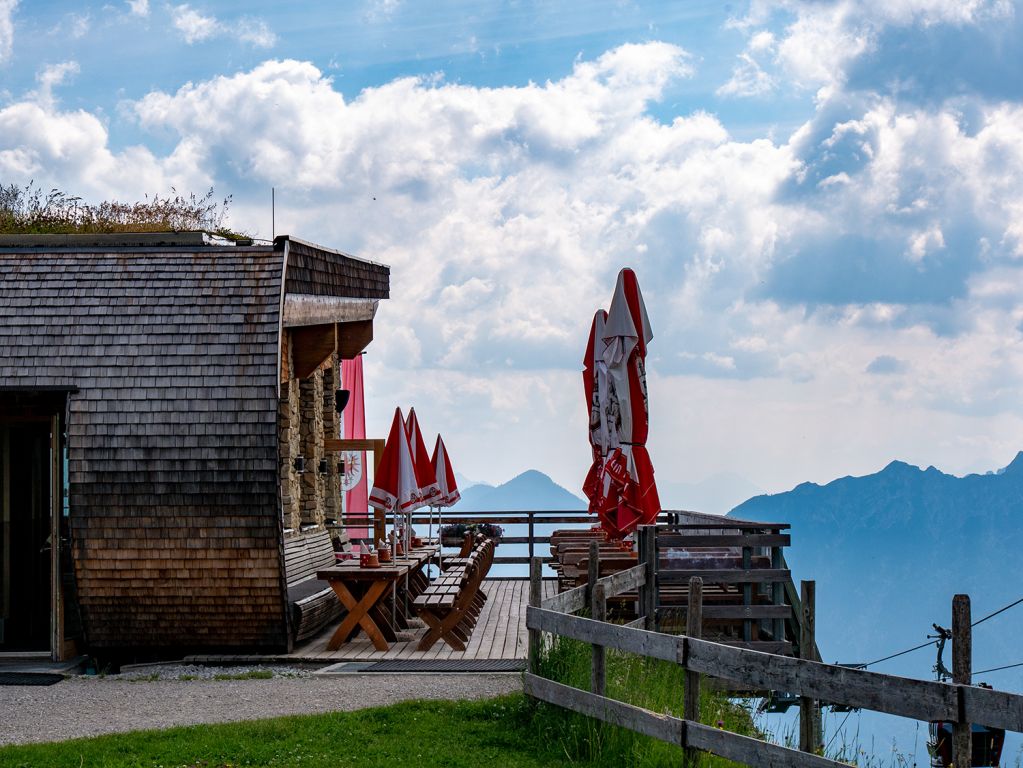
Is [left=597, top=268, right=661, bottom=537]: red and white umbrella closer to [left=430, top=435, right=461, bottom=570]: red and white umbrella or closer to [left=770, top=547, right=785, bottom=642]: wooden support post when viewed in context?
[left=770, top=547, right=785, bottom=642]: wooden support post

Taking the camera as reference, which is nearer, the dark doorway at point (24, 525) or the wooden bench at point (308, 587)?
the wooden bench at point (308, 587)

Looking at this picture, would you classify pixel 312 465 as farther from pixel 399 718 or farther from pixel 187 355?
pixel 399 718

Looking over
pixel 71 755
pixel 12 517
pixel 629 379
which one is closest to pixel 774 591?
pixel 629 379

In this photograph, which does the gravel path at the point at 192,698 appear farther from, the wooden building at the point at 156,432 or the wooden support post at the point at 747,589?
the wooden support post at the point at 747,589

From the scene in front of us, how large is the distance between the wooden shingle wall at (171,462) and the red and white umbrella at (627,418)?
2868 mm

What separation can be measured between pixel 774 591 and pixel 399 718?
4430 mm

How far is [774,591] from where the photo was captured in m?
10.8

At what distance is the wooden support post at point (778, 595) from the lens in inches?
423

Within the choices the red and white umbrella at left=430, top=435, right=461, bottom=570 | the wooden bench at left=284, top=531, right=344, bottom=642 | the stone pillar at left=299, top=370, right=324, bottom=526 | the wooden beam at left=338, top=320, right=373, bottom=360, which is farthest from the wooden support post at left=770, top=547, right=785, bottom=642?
the wooden beam at left=338, top=320, right=373, bottom=360

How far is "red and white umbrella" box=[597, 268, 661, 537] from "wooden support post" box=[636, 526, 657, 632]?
0.57 feet

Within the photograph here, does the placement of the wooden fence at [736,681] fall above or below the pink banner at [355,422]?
below

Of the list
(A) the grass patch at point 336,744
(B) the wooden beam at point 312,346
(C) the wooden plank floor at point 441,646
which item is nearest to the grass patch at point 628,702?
(A) the grass patch at point 336,744

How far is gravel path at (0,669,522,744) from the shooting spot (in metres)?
8.09

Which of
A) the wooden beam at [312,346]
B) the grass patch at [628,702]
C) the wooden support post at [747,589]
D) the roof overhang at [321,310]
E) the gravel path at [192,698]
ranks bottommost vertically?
the gravel path at [192,698]
